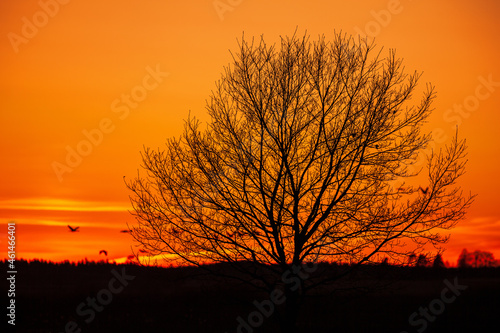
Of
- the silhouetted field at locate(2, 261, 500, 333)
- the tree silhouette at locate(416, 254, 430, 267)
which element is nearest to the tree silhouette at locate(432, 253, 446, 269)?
the tree silhouette at locate(416, 254, 430, 267)

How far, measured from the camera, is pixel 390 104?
50.0 feet

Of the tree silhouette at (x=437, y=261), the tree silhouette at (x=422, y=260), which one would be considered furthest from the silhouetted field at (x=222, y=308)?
the tree silhouette at (x=422, y=260)

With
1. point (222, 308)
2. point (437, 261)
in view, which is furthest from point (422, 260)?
point (222, 308)

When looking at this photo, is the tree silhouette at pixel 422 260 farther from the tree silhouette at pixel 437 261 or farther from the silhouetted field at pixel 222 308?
the silhouetted field at pixel 222 308

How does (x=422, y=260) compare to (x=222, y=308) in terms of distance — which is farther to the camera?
(x=222, y=308)

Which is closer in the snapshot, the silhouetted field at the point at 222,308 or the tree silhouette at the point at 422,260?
the tree silhouette at the point at 422,260

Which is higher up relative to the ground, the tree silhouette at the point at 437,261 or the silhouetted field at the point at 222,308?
the silhouetted field at the point at 222,308

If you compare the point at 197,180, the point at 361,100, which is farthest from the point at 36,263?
the point at 361,100

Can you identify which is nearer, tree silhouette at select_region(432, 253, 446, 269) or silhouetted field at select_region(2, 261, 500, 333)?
tree silhouette at select_region(432, 253, 446, 269)

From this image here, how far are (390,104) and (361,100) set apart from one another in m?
0.76

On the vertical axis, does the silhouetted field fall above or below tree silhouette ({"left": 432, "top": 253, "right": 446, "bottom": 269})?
above

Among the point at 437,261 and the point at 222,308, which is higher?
the point at 222,308

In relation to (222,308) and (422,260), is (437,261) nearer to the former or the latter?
(422,260)

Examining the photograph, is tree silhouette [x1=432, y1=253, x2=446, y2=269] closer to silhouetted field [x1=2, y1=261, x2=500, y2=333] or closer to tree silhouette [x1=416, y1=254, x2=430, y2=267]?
tree silhouette [x1=416, y1=254, x2=430, y2=267]
